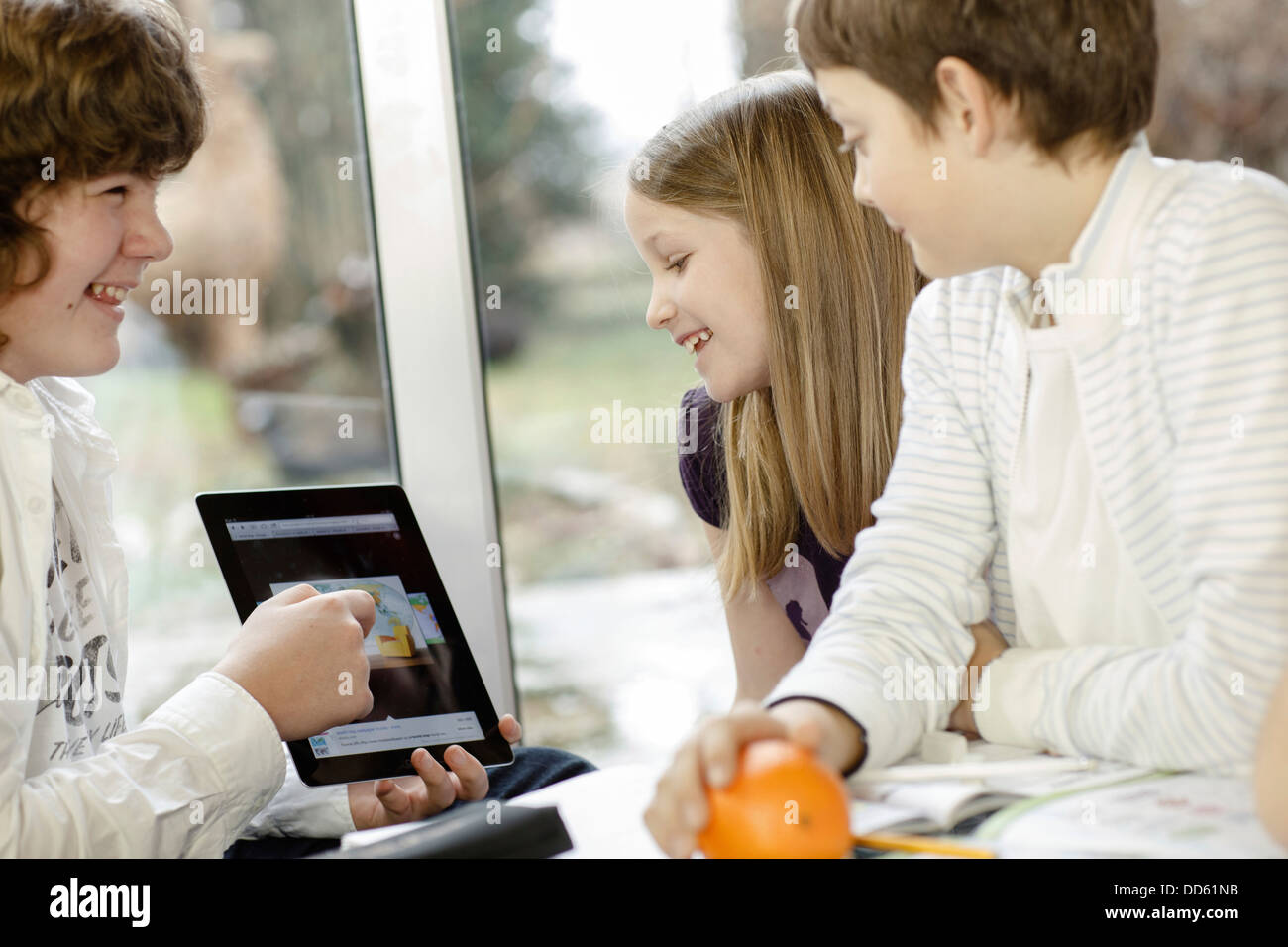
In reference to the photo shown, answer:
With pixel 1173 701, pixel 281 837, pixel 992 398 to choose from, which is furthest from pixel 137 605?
pixel 1173 701

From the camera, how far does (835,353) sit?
1.25 m

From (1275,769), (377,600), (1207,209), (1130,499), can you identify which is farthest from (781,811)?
(377,600)

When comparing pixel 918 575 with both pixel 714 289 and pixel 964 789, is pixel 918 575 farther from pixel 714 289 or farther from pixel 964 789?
pixel 714 289

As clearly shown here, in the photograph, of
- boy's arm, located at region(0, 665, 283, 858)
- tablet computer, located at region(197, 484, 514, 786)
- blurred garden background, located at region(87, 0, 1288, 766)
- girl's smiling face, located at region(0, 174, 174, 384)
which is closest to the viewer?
boy's arm, located at region(0, 665, 283, 858)

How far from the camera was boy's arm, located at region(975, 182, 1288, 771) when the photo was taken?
2.28 ft

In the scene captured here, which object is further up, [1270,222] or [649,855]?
[1270,222]

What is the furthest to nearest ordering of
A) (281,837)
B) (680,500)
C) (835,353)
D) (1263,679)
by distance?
(680,500) → (835,353) → (281,837) → (1263,679)

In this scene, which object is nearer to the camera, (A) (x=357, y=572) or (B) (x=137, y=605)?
(A) (x=357, y=572)

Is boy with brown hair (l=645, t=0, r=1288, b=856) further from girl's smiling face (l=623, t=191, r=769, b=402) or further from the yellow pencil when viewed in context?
girl's smiling face (l=623, t=191, r=769, b=402)

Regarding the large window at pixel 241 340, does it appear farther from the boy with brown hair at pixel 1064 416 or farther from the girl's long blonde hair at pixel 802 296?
the boy with brown hair at pixel 1064 416

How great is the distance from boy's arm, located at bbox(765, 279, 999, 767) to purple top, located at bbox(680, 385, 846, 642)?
1.18 ft

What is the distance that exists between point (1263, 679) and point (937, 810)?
0.22 meters

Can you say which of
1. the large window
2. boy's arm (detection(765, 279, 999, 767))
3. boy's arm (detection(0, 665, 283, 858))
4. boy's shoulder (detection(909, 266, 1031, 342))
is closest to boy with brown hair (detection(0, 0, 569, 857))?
boy's arm (detection(0, 665, 283, 858))
